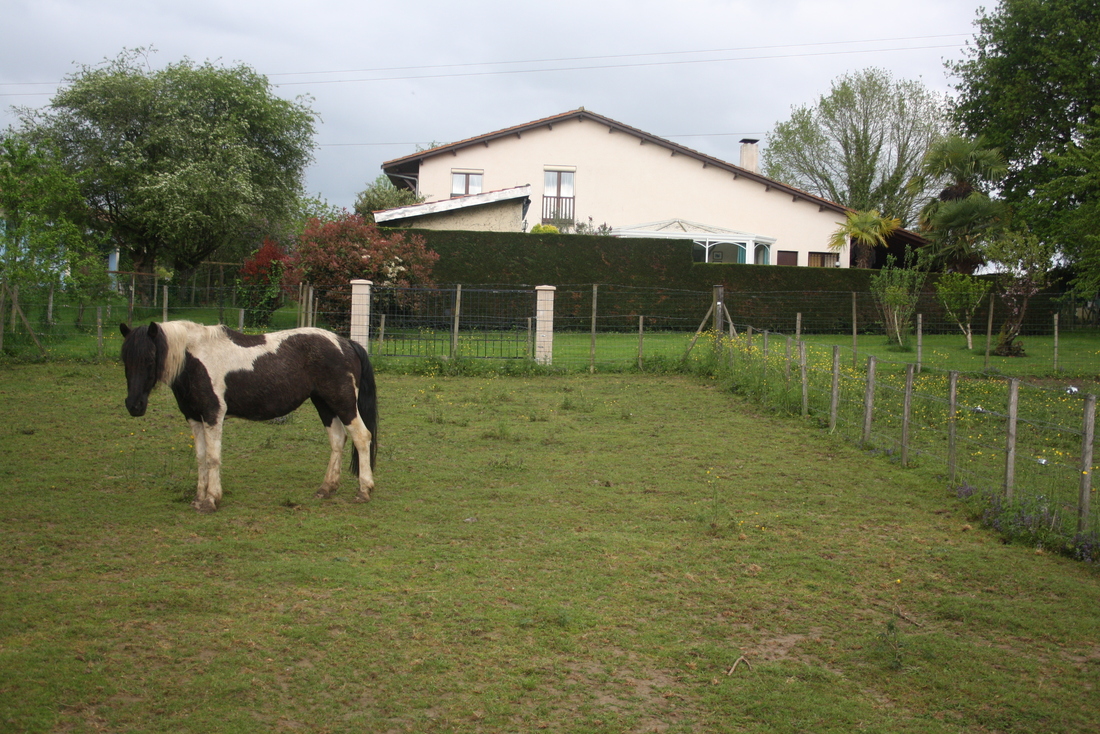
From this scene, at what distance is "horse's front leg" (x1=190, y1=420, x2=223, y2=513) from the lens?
6.89 m

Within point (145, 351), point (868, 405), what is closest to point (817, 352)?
point (868, 405)

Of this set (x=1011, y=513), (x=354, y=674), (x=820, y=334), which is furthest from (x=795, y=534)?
(x=820, y=334)

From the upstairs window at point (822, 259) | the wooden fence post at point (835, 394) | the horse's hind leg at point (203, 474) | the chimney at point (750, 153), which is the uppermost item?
the chimney at point (750, 153)

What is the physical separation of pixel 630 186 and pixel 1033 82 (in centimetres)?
1401

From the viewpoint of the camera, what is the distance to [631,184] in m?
31.0

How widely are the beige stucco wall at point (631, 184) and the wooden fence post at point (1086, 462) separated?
83.0 feet

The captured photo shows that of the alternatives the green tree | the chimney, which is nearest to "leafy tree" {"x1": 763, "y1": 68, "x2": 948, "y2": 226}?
the chimney

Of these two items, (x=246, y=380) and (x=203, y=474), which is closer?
(x=203, y=474)

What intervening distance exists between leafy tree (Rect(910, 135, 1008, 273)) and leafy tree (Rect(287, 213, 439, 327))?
1653 cm

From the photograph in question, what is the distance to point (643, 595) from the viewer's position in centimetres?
530

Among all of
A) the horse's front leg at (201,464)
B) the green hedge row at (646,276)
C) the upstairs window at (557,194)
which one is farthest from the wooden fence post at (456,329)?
the upstairs window at (557,194)

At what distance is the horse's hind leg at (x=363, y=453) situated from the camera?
746cm

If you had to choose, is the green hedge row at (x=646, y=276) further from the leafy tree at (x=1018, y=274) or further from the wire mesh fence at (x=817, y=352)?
the leafy tree at (x=1018, y=274)

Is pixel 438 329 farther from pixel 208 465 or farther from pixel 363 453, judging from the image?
pixel 208 465
